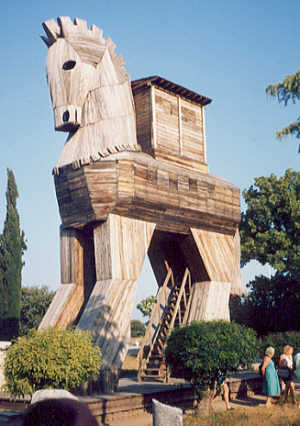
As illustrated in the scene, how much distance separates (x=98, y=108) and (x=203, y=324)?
8.04m

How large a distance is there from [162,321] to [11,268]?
565 inches

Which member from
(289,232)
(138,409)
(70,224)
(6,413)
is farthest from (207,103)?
(6,413)

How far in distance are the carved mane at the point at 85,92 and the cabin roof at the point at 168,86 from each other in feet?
4.34

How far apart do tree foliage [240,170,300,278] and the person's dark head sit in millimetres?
26035

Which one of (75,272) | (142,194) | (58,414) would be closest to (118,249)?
(75,272)

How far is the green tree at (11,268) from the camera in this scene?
29.9m

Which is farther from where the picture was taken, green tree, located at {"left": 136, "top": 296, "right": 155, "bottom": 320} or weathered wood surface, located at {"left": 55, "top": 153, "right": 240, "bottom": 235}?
green tree, located at {"left": 136, "top": 296, "right": 155, "bottom": 320}

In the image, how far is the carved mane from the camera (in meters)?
16.8

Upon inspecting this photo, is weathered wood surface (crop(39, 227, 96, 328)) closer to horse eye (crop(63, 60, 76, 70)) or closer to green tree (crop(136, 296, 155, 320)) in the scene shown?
horse eye (crop(63, 60, 76, 70))

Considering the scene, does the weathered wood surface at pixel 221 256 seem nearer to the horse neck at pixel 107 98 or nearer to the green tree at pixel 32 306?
the horse neck at pixel 107 98

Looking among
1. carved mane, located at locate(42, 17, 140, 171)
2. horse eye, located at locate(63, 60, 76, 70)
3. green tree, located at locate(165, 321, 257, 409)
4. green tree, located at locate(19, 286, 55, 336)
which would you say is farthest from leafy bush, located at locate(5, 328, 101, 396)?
green tree, located at locate(19, 286, 55, 336)

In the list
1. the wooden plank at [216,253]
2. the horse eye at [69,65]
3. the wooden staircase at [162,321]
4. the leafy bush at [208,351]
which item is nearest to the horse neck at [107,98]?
the horse eye at [69,65]

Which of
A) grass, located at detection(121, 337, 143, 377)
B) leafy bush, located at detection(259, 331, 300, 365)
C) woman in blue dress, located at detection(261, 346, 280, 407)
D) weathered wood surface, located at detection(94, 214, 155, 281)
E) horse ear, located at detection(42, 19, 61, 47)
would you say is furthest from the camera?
grass, located at detection(121, 337, 143, 377)

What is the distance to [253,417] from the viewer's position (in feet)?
37.1
